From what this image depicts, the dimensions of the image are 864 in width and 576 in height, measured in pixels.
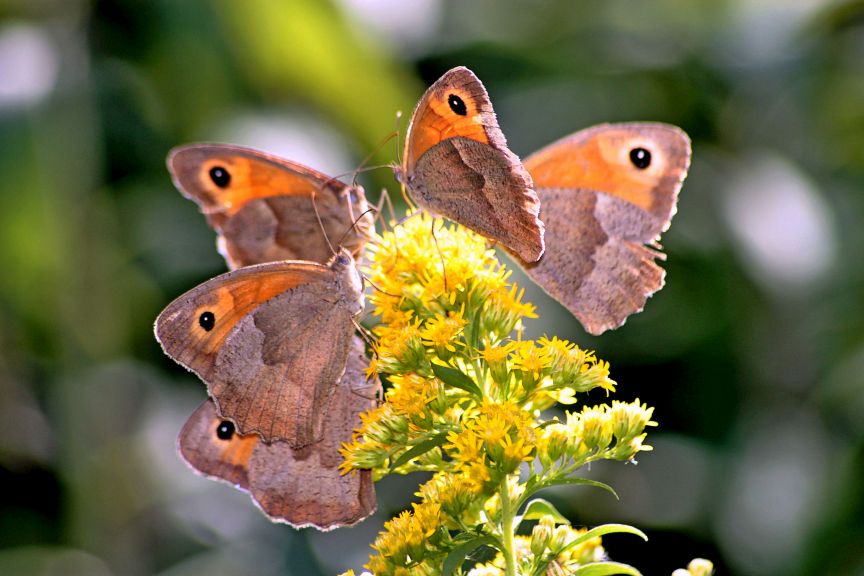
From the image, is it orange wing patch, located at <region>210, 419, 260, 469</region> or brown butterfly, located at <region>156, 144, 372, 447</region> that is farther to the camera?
orange wing patch, located at <region>210, 419, 260, 469</region>

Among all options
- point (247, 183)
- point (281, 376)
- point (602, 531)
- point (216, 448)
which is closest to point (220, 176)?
point (247, 183)

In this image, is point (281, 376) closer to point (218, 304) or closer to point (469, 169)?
point (218, 304)

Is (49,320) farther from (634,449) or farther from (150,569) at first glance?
(634,449)

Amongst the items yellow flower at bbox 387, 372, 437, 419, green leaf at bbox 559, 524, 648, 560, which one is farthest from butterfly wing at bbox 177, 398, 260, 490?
green leaf at bbox 559, 524, 648, 560

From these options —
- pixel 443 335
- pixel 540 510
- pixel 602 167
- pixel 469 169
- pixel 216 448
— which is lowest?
pixel 216 448

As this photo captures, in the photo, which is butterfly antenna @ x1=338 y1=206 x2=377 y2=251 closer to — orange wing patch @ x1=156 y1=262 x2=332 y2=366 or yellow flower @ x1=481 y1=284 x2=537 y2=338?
orange wing patch @ x1=156 y1=262 x2=332 y2=366
